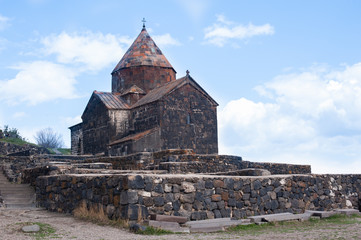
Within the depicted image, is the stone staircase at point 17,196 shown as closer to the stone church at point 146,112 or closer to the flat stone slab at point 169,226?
the flat stone slab at point 169,226

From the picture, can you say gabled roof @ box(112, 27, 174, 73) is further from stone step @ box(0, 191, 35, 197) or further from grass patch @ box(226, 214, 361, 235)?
grass patch @ box(226, 214, 361, 235)

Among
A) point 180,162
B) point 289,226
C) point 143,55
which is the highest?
point 143,55

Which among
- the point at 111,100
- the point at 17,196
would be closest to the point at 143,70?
the point at 111,100

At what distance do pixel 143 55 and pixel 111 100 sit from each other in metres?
3.44

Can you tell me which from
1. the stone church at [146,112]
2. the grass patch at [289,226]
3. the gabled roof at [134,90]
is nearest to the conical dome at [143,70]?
the stone church at [146,112]

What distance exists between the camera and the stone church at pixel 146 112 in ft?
74.4

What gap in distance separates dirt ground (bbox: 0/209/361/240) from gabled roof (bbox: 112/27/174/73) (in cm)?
1796

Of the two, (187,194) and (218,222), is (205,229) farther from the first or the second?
(187,194)

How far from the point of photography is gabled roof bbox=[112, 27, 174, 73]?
26.9 meters

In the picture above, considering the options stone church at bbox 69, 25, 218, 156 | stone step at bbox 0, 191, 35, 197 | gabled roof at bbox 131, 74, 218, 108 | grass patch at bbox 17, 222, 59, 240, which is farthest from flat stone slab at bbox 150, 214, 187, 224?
gabled roof at bbox 131, 74, 218, 108

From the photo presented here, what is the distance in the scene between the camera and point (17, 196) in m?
12.4

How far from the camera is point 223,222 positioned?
898 centimetres

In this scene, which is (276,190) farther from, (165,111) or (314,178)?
(165,111)

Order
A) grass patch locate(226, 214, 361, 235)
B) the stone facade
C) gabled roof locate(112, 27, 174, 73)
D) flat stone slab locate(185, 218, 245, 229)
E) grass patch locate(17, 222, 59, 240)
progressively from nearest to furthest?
grass patch locate(17, 222, 59, 240), flat stone slab locate(185, 218, 245, 229), grass patch locate(226, 214, 361, 235), gabled roof locate(112, 27, 174, 73), the stone facade
